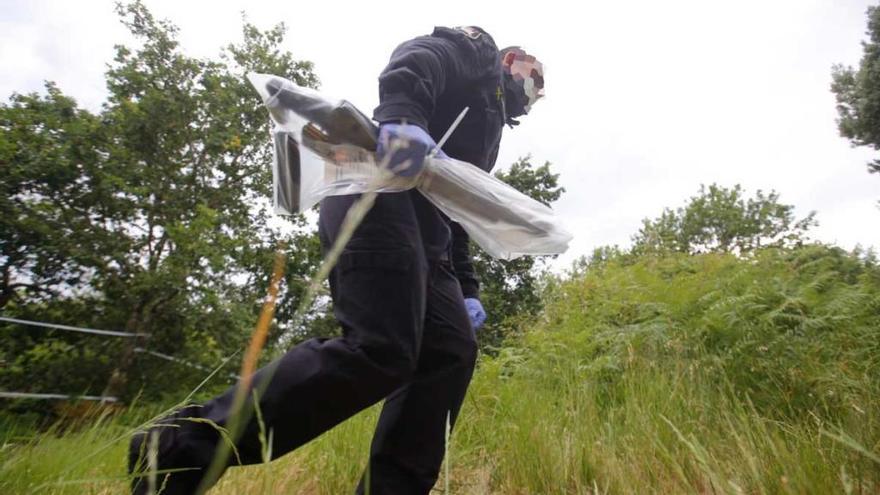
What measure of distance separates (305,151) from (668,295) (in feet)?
9.84

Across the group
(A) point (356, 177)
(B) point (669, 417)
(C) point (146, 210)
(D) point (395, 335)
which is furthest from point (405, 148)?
(C) point (146, 210)

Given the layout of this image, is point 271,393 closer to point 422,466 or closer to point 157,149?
point 422,466

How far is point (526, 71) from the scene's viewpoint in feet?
6.64

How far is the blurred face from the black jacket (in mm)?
204

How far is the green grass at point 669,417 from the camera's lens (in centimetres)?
110

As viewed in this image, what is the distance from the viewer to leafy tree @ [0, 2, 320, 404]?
6312 millimetres

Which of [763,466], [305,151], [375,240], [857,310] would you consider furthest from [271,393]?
[857,310]

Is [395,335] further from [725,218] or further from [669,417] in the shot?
[725,218]

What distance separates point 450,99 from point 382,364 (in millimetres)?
901

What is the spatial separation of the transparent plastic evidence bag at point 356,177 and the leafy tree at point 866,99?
374 inches

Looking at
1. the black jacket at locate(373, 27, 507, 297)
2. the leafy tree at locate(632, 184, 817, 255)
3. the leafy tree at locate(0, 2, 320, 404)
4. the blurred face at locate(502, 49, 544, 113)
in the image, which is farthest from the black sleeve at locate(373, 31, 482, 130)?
the leafy tree at locate(632, 184, 817, 255)

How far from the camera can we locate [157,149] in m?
7.68

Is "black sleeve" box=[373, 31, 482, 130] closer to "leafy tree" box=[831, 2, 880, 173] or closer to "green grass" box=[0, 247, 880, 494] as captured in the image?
"green grass" box=[0, 247, 880, 494]

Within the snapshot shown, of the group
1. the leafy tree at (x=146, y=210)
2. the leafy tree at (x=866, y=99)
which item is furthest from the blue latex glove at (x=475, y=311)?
the leafy tree at (x=866, y=99)
